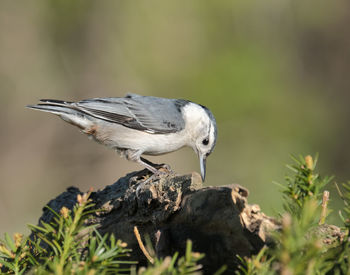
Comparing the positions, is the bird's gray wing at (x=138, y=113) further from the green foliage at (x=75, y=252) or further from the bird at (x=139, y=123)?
the green foliage at (x=75, y=252)

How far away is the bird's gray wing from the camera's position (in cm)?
314

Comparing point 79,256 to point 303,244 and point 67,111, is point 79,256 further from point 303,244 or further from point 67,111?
point 67,111

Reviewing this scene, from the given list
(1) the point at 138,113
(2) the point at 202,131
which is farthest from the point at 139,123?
(2) the point at 202,131

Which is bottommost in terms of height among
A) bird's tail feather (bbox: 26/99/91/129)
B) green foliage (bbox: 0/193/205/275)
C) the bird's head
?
the bird's head

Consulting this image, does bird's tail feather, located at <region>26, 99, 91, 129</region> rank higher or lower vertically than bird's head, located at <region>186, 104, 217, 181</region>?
higher

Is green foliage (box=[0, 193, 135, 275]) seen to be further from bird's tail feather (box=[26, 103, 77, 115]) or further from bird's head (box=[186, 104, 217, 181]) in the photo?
bird's head (box=[186, 104, 217, 181])

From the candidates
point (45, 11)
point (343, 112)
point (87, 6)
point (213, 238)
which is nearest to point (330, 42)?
point (343, 112)

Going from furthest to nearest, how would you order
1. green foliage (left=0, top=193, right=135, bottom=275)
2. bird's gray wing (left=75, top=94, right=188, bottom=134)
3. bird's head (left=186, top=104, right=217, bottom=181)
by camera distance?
bird's head (left=186, top=104, right=217, bottom=181)
bird's gray wing (left=75, top=94, right=188, bottom=134)
green foliage (left=0, top=193, right=135, bottom=275)

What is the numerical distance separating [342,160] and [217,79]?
60.4 inches

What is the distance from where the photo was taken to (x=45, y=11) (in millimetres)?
4984

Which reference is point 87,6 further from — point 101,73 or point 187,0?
point 187,0

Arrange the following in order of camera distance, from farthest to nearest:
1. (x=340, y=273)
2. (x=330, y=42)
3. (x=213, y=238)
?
(x=330, y=42) → (x=213, y=238) → (x=340, y=273)

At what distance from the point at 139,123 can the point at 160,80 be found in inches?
73.6

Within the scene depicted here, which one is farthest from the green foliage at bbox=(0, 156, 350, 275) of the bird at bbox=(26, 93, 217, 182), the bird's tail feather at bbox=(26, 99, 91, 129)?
the bird's tail feather at bbox=(26, 99, 91, 129)
